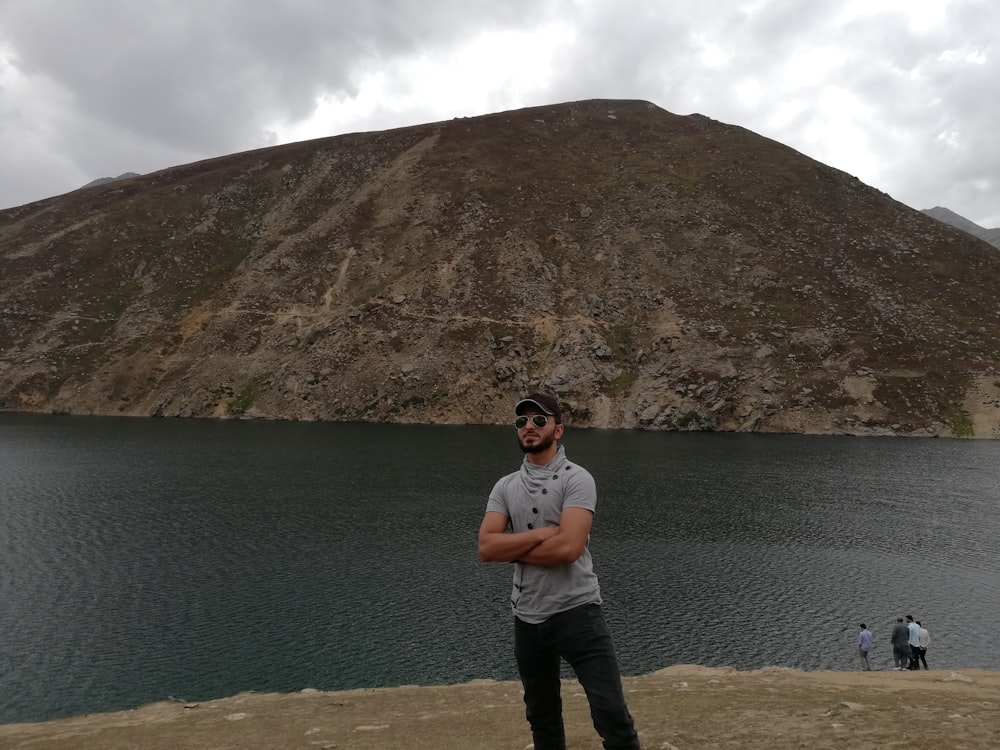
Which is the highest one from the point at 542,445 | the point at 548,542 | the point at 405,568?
the point at 542,445

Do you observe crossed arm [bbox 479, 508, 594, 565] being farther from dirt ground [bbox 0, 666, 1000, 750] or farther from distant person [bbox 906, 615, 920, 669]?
distant person [bbox 906, 615, 920, 669]

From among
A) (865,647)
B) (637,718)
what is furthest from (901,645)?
(637,718)

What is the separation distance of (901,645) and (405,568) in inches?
1047

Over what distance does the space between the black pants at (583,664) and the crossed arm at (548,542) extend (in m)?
0.73

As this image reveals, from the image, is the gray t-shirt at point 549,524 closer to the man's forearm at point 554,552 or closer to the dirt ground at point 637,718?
the man's forearm at point 554,552

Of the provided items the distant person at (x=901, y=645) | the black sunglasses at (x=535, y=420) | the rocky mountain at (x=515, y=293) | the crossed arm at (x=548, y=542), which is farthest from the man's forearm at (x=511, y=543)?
the rocky mountain at (x=515, y=293)

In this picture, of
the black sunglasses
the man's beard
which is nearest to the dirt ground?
the man's beard

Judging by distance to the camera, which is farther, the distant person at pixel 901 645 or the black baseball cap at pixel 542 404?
the distant person at pixel 901 645

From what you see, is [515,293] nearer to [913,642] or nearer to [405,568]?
[405,568]

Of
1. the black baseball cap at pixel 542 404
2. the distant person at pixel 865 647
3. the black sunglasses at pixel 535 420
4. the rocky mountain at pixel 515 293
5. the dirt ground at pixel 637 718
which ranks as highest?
the rocky mountain at pixel 515 293

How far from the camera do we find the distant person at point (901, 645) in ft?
90.2

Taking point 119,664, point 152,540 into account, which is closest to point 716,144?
point 152,540

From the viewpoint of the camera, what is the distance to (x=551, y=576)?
7.13 m

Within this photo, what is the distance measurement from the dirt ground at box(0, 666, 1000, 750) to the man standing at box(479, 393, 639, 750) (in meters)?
5.45
